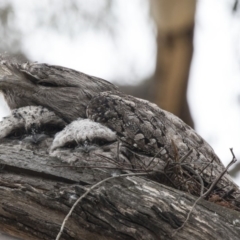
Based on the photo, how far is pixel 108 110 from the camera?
2.72 m

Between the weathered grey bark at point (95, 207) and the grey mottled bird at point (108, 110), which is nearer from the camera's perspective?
the weathered grey bark at point (95, 207)

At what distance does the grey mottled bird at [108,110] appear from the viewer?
8.61ft

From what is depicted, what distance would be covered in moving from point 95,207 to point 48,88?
51.6 inches

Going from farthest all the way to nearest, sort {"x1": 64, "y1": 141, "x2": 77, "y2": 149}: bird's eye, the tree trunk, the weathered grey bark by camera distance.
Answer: the tree trunk < {"x1": 64, "y1": 141, "x2": 77, "y2": 149}: bird's eye < the weathered grey bark

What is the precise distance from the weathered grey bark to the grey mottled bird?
540 millimetres

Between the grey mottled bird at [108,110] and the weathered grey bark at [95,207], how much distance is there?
1.77 feet

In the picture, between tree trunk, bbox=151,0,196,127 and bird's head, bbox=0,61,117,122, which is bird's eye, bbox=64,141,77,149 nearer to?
bird's head, bbox=0,61,117,122

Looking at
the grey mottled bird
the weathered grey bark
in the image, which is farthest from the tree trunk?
the weathered grey bark

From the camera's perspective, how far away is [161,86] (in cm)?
317

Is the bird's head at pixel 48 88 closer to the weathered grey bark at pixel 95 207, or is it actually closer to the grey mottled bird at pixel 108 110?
the grey mottled bird at pixel 108 110

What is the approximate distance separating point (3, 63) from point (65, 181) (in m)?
1.32

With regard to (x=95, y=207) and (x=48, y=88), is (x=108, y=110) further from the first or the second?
(x=95, y=207)

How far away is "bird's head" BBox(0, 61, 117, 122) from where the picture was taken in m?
2.99

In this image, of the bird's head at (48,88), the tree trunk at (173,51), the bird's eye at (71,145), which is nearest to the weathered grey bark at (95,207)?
the bird's eye at (71,145)
